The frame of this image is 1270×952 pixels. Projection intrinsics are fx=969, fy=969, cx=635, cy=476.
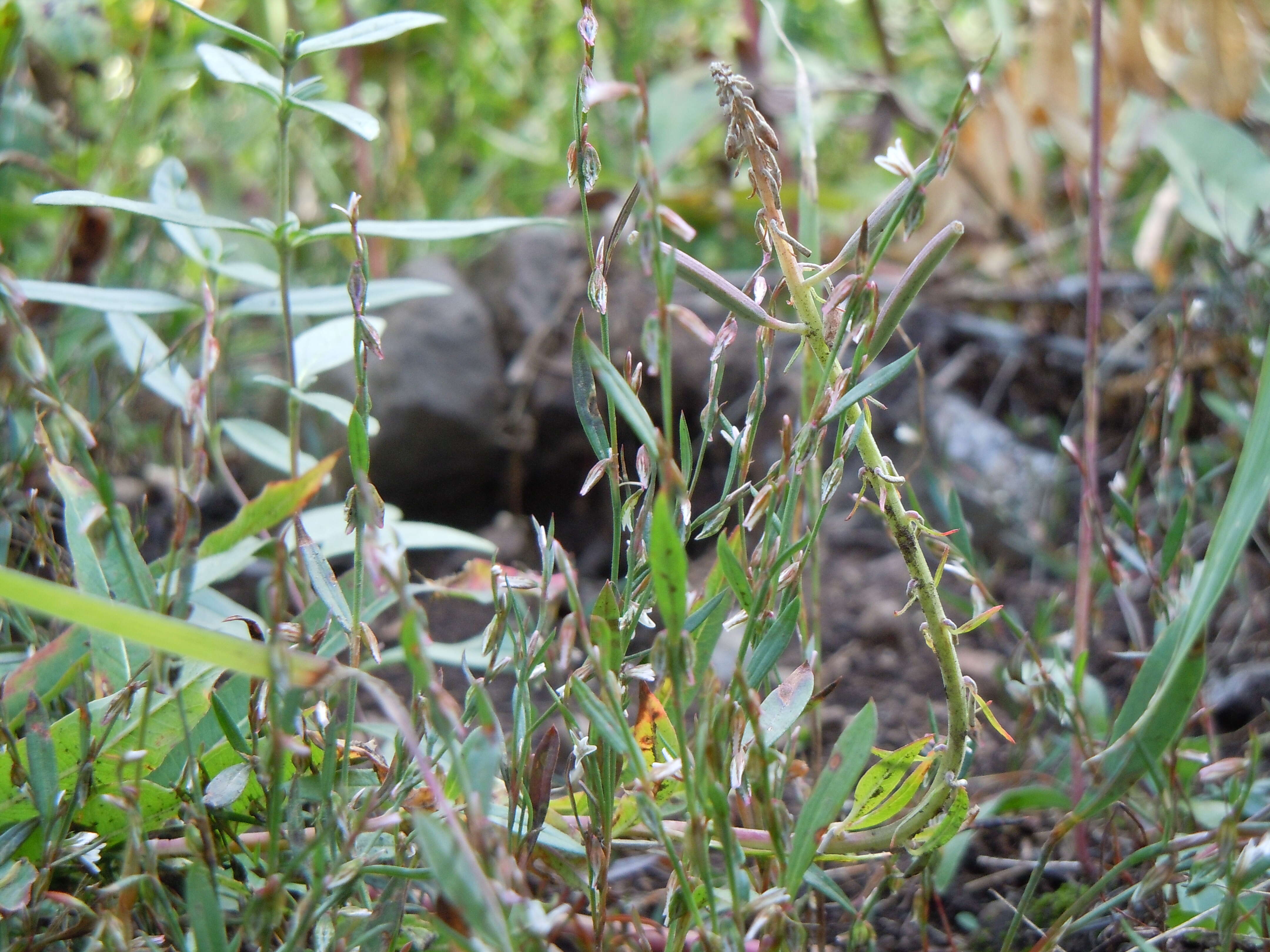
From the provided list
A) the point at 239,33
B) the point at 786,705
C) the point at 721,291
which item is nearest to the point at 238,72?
the point at 239,33

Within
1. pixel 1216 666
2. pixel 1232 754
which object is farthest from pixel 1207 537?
pixel 1232 754

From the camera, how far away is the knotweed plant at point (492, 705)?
0.33 metres

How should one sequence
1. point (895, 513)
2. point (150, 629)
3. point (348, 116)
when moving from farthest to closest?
point (348, 116)
point (895, 513)
point (150, 629)

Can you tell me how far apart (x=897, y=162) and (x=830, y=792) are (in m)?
0.24

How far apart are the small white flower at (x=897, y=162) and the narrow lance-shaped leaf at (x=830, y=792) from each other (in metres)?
0.20

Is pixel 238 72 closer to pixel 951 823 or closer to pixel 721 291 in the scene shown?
pixel 721 291

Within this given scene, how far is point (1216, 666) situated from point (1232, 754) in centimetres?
13

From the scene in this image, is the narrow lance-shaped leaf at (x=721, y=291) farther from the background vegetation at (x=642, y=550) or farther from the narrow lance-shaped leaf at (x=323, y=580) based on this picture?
the narrow lance-shaped leaf at (x=323, y=580)

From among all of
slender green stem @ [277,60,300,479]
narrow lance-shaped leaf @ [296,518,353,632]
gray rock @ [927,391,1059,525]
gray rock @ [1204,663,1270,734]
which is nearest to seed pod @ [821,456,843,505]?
narrow lance-shaped leaf @ [296,518,353,632]

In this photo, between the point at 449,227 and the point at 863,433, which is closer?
the point at 863,433

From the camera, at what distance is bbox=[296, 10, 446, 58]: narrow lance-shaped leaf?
21.6 inches

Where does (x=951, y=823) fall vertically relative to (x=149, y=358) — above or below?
below

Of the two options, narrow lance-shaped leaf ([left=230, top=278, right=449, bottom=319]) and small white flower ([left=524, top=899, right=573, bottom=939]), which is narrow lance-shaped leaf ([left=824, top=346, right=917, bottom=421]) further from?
narrow lance-shaped leaf ([left=230, top=278, right=449, bottom=319])

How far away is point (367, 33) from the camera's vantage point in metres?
0.56
